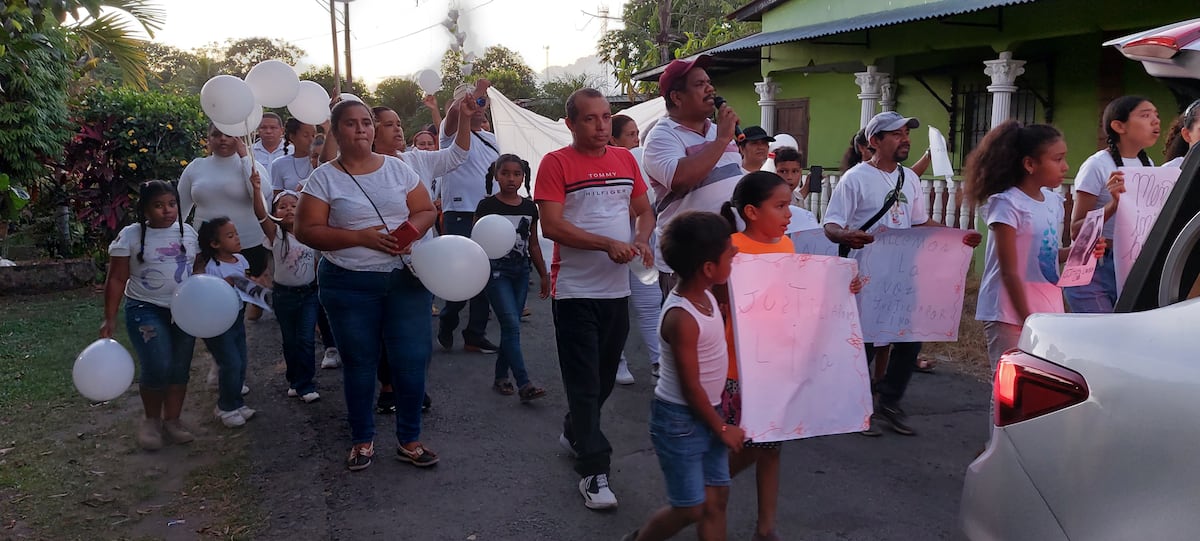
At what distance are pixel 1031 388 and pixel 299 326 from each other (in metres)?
4.63

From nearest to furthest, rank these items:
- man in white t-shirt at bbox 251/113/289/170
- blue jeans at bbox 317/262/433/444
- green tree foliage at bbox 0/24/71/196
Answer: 1. blue jeans at bbox 317/262/433/444
2. man in white t-shirt at bbox 251/113/289/170
3. green tree foliage at bbox 0/24/71/196

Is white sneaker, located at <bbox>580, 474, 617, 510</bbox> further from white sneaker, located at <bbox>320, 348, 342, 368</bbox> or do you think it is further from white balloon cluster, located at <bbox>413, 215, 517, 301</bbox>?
white sneaker, located at <bbox>320, 348, 342, 368</bbox>

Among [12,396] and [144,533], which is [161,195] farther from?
[12,396]

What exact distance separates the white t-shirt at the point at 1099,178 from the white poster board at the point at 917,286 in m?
0.67

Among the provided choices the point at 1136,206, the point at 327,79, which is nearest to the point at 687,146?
the point at 1136,206

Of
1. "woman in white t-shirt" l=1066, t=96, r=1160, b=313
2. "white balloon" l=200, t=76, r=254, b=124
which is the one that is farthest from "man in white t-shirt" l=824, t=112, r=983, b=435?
"white balloon" l=200, t=76, r=254, b=124

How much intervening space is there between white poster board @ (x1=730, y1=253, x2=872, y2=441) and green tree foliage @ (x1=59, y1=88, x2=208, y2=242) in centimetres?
958

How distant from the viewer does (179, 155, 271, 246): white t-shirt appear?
5.64 metres

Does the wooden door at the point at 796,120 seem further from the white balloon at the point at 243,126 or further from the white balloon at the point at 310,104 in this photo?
the white balloon at the point at 243,126

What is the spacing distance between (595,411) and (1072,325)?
7.36 ft

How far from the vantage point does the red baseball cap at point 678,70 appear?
4188 mm

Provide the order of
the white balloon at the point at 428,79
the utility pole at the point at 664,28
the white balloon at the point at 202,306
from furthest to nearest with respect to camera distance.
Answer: the utility pole at the point at 664,28 → the white balloon at the point at 428,79 → the white balloon at the point at 202,306

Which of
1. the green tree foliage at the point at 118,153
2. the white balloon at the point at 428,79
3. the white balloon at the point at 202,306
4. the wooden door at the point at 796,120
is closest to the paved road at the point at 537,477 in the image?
the white balloon at the point at 202,306

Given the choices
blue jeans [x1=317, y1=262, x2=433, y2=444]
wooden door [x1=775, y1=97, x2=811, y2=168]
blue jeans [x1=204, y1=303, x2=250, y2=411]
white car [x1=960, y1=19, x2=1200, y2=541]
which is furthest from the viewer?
wooden door [x1=775, y1=97, x2=811, y2=168]
